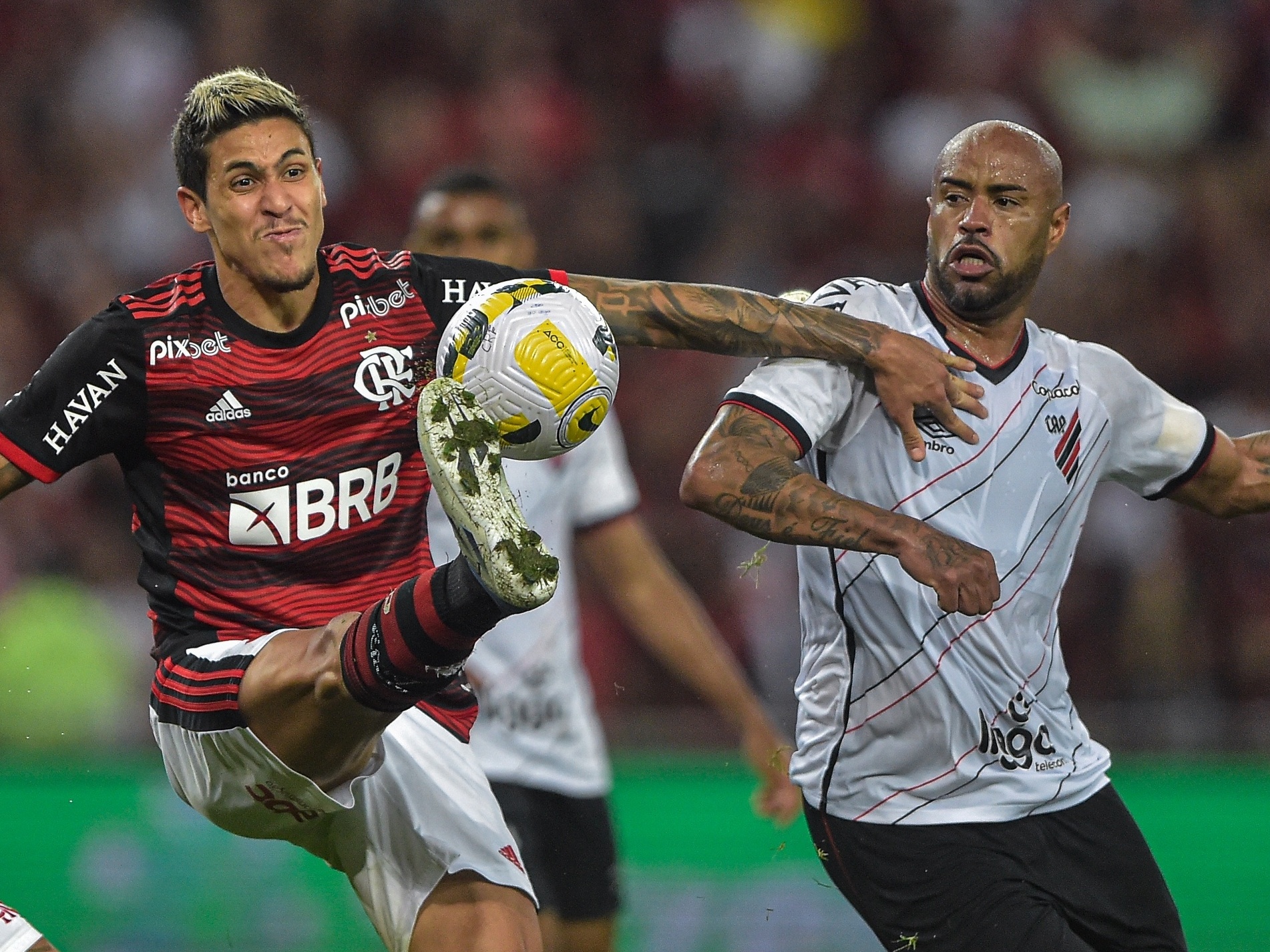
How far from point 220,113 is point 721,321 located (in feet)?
4.17

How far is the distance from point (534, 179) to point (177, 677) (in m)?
6.84

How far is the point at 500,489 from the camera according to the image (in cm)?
352

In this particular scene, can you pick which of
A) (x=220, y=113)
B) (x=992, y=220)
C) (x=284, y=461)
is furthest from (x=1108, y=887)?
(x=220, y=113)

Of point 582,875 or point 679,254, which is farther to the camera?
point 679,254

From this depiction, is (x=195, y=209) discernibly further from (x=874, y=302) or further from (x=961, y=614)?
(x=961, y=614)

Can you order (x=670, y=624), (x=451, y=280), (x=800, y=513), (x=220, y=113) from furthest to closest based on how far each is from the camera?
(x=670, y=624) < (x=451, y=280) < (x=220, y=113) < (x=800, y=513)

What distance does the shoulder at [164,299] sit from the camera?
13.1 ft

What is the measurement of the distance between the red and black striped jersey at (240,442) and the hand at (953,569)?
48.1 inches

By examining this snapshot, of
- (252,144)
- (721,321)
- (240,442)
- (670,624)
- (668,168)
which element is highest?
(668,168)

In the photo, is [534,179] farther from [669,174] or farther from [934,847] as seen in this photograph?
[934,847]

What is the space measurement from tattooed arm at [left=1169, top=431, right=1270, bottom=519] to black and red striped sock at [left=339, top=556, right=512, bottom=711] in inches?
77.3

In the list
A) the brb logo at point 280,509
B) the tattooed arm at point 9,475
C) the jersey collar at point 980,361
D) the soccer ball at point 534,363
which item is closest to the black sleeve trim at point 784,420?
the soccer ball at point 534,363

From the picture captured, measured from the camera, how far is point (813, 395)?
404cm

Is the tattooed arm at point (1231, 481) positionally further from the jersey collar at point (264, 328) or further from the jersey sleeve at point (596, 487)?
the jersey collar at point (264, 328)
